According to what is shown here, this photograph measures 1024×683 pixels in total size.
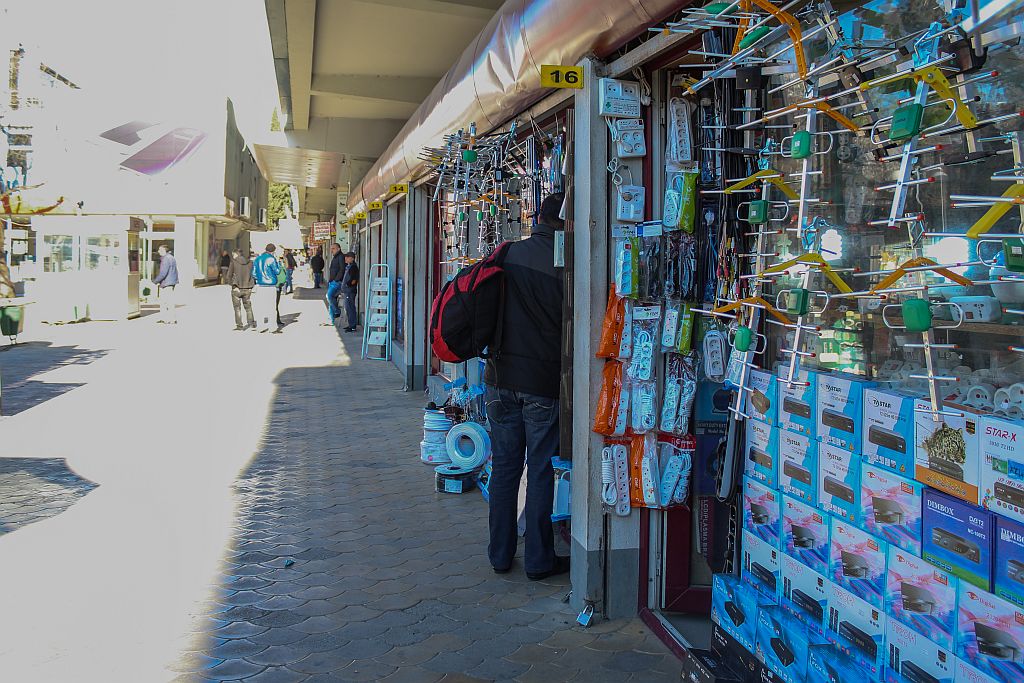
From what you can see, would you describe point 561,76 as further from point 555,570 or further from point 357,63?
point 357,63

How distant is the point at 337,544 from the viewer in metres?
5.23

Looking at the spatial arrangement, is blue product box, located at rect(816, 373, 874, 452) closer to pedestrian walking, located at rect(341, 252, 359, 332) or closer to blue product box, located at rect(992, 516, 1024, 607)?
blue product box, located at rect(992, 516, 1024, 607)

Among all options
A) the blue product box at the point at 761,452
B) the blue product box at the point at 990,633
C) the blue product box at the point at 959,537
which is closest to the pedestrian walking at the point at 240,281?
the blue product box at the point at 761,452

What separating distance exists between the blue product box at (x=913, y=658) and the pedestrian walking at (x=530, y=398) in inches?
86.2

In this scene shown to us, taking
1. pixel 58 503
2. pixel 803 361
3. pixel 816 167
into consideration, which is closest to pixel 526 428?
pixel 803 361

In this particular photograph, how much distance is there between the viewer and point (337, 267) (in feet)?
65.6

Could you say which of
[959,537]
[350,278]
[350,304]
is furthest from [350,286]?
[959,537]

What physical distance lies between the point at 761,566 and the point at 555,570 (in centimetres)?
153

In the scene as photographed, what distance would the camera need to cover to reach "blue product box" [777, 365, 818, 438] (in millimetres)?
3092

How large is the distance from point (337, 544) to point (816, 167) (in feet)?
11.4

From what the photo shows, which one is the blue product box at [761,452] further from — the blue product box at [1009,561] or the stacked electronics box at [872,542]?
the blue product box at [1009,561]

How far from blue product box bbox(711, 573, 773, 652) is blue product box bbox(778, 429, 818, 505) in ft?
1.38

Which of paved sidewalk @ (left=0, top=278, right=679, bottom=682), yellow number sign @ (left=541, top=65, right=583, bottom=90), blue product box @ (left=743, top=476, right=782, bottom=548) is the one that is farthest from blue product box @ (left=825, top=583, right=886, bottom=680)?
yellow number sign @ (left=541, top=65, right=583, bottom=90)

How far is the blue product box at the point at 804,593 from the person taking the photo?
120 inches
